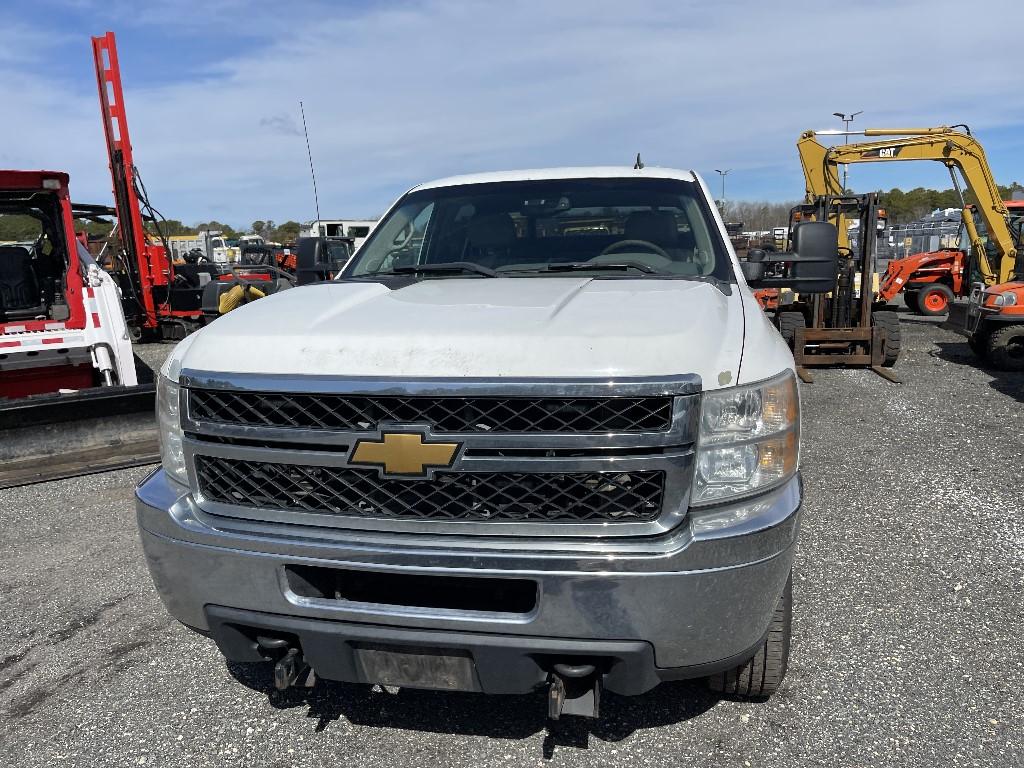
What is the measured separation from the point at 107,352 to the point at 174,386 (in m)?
5.38

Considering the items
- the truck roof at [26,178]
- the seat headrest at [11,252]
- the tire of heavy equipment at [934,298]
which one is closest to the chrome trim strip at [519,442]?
the truck roof at [26,178]

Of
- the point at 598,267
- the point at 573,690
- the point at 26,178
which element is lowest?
the point at 573,690

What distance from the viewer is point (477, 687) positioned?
7.00ft

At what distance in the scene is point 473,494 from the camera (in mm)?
2031

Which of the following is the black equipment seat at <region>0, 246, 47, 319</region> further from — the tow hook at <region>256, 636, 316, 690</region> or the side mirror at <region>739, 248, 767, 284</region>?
the side mirror at <region>739, 248, 767, 284</region>

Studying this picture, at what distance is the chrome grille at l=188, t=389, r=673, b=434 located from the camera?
1.94 m

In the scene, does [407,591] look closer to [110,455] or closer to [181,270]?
[110,455]

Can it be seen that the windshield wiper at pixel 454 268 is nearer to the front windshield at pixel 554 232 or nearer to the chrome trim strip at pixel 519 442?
the front windshield at pixel 554 232

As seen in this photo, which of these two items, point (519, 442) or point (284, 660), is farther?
point (284, 660)

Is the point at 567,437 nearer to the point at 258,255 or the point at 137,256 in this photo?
the point at 137,256

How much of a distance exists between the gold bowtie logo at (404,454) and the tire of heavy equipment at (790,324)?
875 cm

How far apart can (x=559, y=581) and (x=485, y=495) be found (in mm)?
302

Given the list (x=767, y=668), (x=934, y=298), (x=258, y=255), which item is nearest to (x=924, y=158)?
(x=934, y=298)

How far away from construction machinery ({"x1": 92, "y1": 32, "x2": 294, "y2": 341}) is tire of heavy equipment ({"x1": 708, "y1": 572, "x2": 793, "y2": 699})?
29.8ft
